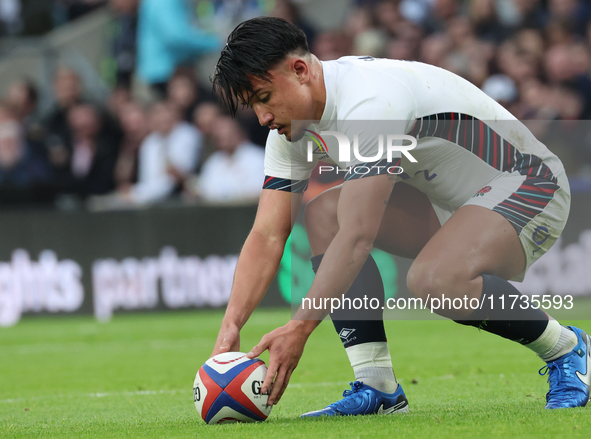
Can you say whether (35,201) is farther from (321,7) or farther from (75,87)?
(321,7)

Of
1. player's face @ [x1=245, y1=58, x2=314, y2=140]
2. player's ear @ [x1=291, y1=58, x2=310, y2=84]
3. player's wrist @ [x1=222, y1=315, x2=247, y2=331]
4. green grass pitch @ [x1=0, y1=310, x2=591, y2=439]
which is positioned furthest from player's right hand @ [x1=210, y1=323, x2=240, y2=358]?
player's ear @ [x1=291, y1=58, x2=310, y2=84]

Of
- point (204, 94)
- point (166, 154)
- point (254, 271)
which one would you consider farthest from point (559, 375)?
point (204, 94)

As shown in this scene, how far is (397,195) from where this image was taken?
158 inches

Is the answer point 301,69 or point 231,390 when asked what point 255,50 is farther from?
point 231,390

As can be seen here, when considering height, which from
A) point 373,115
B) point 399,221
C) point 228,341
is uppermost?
point 373,115

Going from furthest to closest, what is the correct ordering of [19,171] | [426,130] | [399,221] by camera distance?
[19,171] < [399,221] < [426,130]

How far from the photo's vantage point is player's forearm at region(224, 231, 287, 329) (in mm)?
3818

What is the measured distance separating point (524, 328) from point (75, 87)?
9292 millimetres

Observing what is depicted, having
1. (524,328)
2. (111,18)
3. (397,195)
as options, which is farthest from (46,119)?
(524,328)

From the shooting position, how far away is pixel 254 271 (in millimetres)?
3879

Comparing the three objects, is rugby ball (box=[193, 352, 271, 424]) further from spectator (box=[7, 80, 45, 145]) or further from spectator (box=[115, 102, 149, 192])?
spectator (box=[7, 80, 45, 145])

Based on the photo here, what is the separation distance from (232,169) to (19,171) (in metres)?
2.97

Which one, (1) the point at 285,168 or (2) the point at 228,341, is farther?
(1) the point at 285,168

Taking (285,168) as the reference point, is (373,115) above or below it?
above
